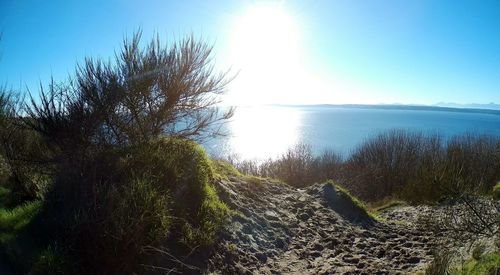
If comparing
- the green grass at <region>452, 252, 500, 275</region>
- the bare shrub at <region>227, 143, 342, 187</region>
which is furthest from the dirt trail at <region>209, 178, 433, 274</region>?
the bare shrub at <region>227, 143, 342, 187</region>

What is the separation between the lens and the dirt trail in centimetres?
679

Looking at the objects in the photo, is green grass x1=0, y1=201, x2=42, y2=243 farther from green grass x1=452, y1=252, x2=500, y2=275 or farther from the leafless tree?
green grass x1=452, y1=252, x2=500, y2=275

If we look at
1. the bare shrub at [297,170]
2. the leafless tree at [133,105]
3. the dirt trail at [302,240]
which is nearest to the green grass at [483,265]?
the dirt trail at [302,240]

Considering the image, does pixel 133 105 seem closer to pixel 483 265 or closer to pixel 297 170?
pixel 483 265

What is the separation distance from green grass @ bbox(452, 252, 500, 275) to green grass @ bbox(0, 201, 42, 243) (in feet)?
27.2

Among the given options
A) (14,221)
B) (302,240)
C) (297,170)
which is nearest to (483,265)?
(302,240)

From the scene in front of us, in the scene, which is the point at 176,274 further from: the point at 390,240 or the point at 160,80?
the point at 390,240

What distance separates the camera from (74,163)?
24.3 feet

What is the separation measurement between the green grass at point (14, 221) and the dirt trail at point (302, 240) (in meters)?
4.16

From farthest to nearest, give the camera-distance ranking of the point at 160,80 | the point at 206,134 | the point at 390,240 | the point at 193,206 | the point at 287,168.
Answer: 1. the point at 287,168
2. the point at 206,134
3. the point at 390,240
4. the point at 160,80
5. the point at 193,206

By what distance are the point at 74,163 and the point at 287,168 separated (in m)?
29.3

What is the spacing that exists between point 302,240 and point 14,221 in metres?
6.80

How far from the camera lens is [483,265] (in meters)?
4.99

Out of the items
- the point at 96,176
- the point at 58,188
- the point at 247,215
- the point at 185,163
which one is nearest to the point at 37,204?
the point at 58,188
